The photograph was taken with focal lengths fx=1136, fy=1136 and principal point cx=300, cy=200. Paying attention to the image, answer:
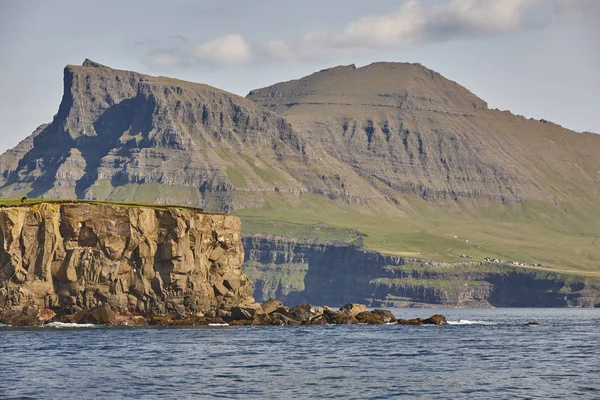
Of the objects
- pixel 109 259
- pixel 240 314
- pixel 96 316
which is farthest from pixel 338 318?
pixel 96 316

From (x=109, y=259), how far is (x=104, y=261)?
80cm

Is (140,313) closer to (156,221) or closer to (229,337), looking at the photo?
(156,221)

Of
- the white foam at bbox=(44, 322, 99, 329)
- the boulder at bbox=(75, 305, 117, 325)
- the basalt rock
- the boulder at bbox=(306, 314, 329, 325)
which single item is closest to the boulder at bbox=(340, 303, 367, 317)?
the boulder at bbox=(306, 314, 329, 325)

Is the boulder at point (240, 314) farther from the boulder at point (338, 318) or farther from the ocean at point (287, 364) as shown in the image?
the boulder at point (338, 318)

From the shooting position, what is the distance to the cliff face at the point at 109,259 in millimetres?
145375

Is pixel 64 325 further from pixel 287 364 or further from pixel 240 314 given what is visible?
pixel 287 364

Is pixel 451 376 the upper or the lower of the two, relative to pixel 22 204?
lower

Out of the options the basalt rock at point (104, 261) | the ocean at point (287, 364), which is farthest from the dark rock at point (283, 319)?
the ocean at point (287, 364)

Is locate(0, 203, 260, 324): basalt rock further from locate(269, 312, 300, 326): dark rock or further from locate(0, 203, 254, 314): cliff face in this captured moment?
locate(269, 312, 300, 326): dark rock

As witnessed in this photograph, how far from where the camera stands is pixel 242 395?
81.3 m

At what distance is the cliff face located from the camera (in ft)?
477

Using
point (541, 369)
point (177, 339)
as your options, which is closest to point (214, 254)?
point (177, 339)

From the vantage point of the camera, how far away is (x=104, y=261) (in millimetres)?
149625

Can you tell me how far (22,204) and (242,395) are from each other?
78.5 m
